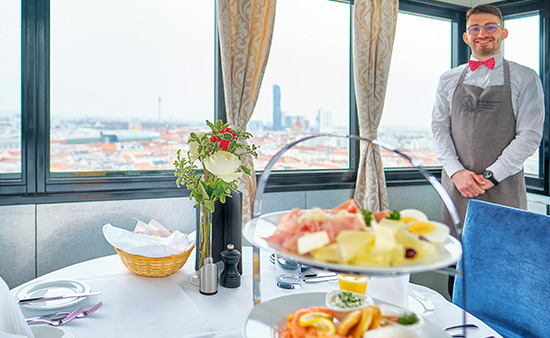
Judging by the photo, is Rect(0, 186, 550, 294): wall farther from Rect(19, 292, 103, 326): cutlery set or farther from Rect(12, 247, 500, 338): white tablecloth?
Rect(19, 292, 103, 326): cutlery set

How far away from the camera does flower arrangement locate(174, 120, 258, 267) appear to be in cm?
122

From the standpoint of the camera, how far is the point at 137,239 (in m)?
1.36

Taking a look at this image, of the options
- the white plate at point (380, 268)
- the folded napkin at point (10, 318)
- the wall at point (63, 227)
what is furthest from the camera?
the wall at point (63, 227)

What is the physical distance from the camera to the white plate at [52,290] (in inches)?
44.6

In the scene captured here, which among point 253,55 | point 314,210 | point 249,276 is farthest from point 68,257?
point 314,210

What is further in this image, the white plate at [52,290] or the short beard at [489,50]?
the short beard at [489,50]

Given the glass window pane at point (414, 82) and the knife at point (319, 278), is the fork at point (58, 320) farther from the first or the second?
the glass window pane at point (414, 82)

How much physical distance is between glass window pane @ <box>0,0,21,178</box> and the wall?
24 centimetres

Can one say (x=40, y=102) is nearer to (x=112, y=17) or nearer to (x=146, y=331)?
(x=112, y=17)

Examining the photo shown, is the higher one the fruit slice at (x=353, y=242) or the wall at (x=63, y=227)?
the fruit slice at (x=353, y=242)

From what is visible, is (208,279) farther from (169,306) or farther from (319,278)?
(319,278)

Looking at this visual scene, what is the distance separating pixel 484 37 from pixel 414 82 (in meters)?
0.83

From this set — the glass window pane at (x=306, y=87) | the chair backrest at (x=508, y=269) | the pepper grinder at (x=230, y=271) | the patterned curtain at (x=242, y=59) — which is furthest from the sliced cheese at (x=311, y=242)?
the glass window pane at (x=306, y=87)

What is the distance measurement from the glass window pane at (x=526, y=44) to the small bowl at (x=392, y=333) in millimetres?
2641
